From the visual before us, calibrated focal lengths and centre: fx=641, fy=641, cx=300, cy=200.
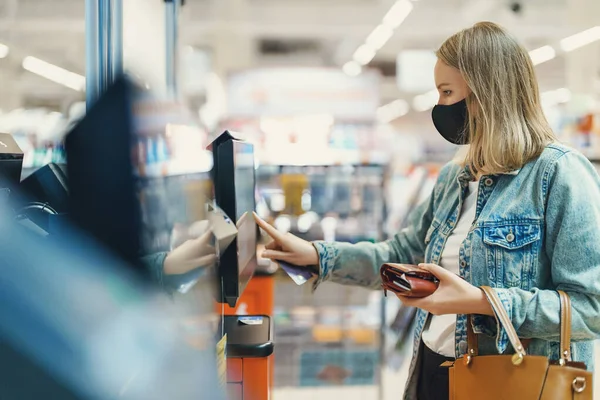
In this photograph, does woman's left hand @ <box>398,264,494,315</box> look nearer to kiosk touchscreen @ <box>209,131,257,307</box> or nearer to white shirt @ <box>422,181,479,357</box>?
white shirt @ <box>422,181,479,357</box>

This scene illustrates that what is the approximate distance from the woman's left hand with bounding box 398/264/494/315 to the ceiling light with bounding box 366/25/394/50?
28.6 feet

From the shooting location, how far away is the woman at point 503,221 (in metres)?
1.42

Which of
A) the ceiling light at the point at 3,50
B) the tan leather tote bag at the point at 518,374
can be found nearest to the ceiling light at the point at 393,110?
the ceiling light at the point at 3,50

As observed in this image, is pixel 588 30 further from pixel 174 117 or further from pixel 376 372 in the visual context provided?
pixel 174 117

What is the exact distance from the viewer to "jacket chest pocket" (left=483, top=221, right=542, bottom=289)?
1.48 metres

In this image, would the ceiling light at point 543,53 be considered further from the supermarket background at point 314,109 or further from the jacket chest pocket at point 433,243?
the jacket chest pocket at point 433,243

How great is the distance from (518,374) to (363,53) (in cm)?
1108

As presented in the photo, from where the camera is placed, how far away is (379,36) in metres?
10.4

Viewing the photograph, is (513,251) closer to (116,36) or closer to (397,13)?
(116,36)

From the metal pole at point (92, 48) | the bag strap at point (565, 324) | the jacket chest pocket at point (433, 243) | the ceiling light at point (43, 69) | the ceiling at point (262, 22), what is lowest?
the bag strap at point (565, 324)

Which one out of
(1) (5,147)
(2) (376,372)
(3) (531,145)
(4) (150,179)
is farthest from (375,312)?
(4) (150,179)

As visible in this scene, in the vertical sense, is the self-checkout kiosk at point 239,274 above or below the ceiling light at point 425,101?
below

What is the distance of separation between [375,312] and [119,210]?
400cm

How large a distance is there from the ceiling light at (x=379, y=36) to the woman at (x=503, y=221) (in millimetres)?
8402
